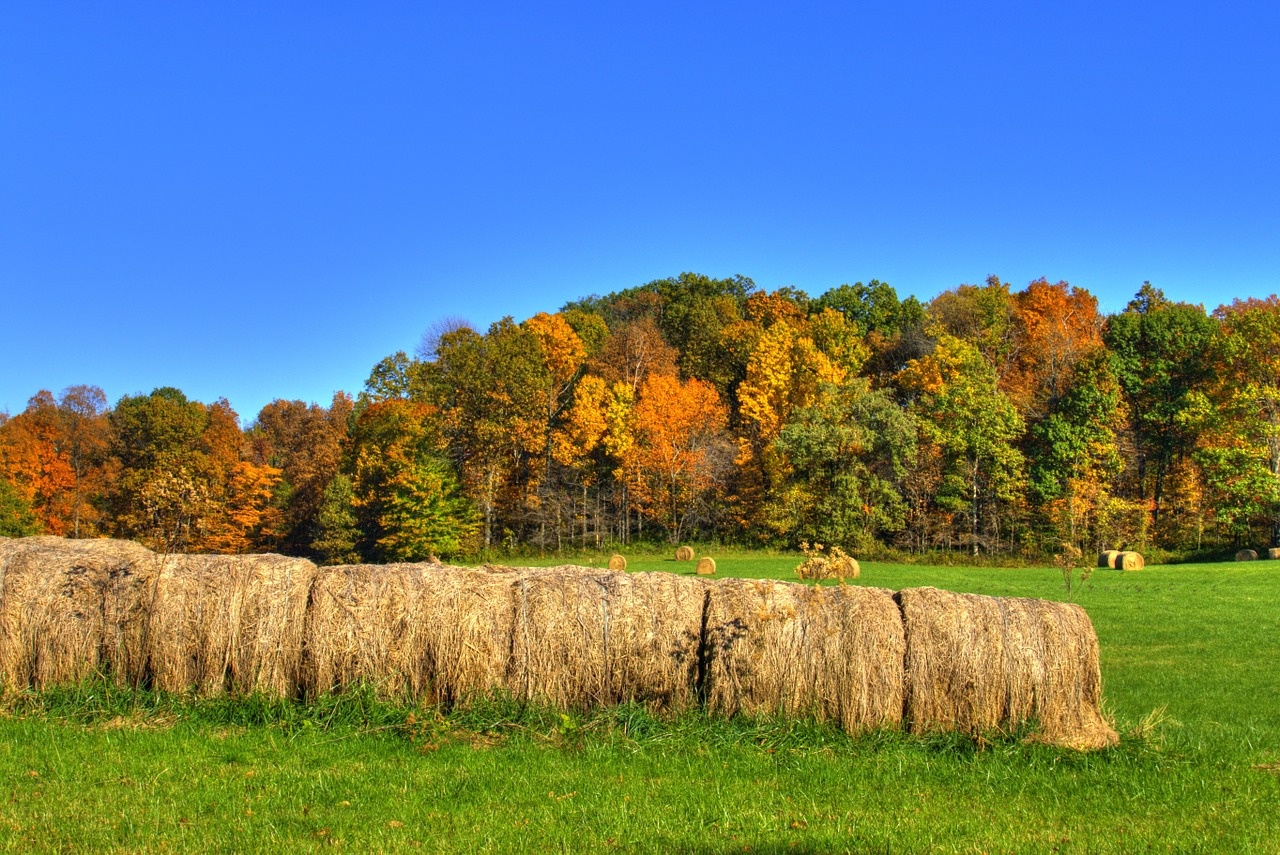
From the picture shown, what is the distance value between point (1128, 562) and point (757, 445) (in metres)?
26.4

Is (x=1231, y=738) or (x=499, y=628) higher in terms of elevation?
(x=499, y=628)

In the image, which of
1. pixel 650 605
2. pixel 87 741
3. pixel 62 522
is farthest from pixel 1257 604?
pixel 62 522

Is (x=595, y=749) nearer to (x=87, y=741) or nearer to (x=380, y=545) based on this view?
(x=87, y=741)

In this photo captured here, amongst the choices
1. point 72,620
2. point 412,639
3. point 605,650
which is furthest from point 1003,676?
point 72,620

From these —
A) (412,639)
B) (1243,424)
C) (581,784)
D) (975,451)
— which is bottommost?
(581,784)

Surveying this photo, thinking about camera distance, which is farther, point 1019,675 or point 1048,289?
point 1048,289

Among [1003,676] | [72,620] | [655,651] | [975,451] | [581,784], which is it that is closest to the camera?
[581,784]

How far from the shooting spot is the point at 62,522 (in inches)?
2534

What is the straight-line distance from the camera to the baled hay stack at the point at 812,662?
1027 centimetres

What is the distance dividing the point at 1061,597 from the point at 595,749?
2522 cm

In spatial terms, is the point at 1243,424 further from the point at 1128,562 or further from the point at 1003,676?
the point at 1003,676

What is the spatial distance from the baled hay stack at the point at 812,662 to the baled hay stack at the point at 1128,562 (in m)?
37.3

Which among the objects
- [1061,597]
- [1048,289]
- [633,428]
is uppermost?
[1048,289]

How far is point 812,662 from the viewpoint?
409 inches
